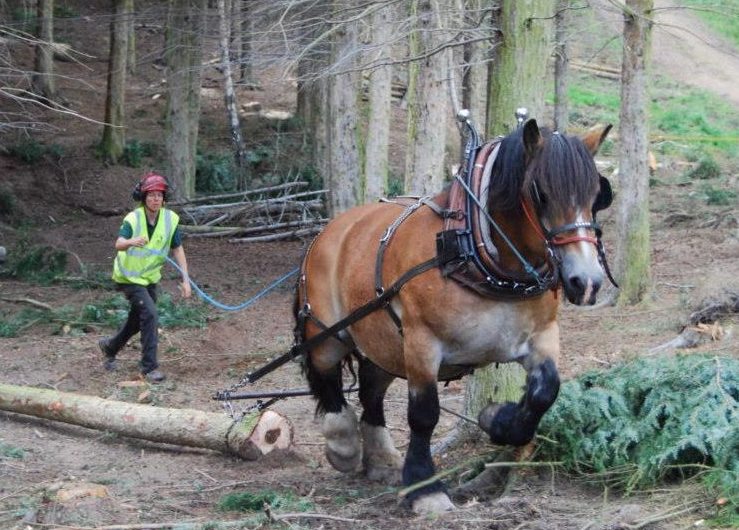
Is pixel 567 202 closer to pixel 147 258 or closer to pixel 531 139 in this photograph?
pixel 531 139

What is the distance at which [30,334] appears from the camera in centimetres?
1190

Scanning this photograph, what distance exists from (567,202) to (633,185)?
7708mm

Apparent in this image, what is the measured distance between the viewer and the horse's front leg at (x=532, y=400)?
5.37 m

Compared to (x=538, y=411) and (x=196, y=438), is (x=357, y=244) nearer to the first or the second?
(x=538, y=411)

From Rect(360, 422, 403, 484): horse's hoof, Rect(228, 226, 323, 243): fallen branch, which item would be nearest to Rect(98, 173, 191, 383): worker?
Rect(360, 422, 403, 484): horse's hoof

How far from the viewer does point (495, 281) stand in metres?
5.23

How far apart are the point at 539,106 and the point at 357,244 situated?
56.2 inches

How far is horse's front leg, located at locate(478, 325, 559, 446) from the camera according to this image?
5.37 m

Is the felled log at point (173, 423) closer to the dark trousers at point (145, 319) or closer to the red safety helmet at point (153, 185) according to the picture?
the dark trousers at point (145, 319)

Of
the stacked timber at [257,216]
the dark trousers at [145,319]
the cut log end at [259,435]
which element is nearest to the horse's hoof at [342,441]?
the cut log end at [259,435]

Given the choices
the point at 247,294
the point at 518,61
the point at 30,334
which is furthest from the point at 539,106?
the point at 247,294

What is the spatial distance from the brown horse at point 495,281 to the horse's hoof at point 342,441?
0.72 metres

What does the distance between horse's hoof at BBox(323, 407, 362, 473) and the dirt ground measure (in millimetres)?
106

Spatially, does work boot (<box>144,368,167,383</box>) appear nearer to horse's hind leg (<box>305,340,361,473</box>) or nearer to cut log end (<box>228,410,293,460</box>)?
cut log end (<box>228,410,293,460</box>)
